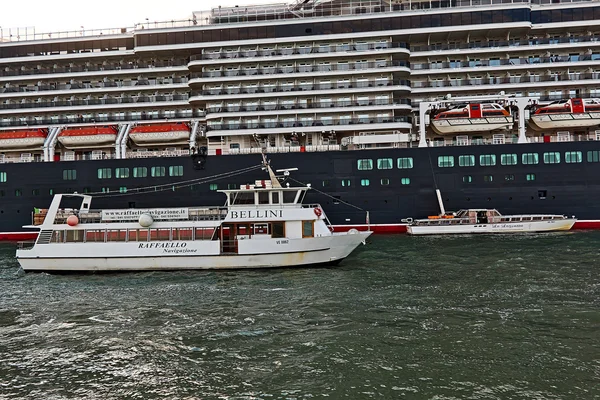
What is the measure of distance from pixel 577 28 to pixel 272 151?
74.6 ft

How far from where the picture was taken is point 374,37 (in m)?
30.7

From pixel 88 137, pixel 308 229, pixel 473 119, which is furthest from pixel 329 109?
pixel 88 137

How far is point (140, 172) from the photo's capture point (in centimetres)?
2856

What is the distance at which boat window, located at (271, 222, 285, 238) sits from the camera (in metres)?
18.4

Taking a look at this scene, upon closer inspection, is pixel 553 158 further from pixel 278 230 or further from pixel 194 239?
pixel 194 239

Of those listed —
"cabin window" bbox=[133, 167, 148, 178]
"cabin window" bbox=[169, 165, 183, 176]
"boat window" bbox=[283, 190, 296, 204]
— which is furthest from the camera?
"cabin window" bbox=[133, 167, 148, 178]

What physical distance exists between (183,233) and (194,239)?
0.53 m

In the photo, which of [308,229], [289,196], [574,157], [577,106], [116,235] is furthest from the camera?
[577,106]

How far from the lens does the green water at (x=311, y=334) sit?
792cm

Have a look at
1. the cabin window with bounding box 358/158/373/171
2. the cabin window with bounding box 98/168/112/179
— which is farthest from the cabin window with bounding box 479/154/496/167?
the cabin window with bounding box 98/168/112/179

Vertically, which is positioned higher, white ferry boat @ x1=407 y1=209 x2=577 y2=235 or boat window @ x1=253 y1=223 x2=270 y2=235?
boat window @ x1=253 y1=223 x2=270 y2=235

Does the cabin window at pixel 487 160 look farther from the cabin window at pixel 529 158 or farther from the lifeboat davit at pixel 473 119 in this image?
the lifeboat davit at pixel 473 119

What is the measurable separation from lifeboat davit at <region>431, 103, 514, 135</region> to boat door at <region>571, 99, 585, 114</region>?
144 inches

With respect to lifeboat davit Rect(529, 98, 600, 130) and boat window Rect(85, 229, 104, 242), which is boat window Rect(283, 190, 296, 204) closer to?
boat window Rect(85, 229, 104, 242)
